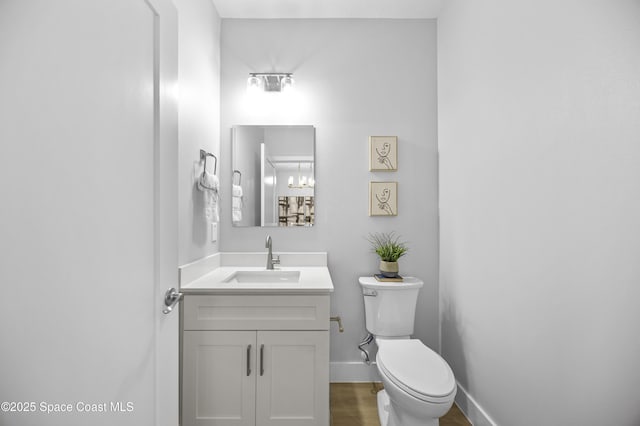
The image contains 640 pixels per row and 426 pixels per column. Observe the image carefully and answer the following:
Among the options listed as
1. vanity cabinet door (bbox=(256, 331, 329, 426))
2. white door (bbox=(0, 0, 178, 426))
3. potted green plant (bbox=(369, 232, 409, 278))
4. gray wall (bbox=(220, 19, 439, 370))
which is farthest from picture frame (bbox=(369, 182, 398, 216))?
white door (bbox=(0, 0, 178, 426))

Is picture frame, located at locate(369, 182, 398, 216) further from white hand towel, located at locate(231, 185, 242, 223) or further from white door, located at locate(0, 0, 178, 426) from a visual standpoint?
white door, located at locate(0, 0, 178, 426)

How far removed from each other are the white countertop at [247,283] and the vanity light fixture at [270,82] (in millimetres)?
1178

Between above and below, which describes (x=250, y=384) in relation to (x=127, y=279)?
below

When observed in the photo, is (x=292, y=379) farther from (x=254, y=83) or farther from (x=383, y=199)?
(x=254, y=83)

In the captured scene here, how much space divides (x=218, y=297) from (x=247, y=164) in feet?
3.42

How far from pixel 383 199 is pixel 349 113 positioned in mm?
666

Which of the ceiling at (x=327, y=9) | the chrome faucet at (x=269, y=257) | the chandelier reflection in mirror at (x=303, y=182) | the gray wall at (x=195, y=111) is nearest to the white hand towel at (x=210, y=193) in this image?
the gray wall at (x=195, y=111)

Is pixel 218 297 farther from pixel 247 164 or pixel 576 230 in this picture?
pixel 576 230

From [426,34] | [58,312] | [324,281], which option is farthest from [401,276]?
[58,312]

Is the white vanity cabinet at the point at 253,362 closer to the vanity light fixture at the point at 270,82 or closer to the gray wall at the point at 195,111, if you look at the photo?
the gray wall at the point at 195,111

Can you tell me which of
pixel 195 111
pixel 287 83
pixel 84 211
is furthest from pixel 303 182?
pixel 84 211

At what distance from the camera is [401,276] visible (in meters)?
2.20

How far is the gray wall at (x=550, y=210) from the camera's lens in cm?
89

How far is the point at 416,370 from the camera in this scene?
144cm
